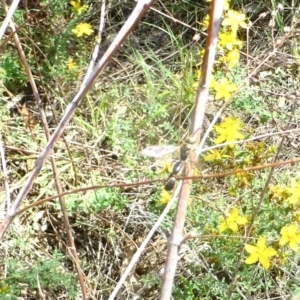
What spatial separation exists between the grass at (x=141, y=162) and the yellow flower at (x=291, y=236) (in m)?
0.09

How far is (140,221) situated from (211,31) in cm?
144

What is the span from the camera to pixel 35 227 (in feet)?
6.95

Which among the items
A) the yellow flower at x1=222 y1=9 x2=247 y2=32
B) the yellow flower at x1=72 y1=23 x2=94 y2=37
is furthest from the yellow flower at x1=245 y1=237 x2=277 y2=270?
the yellow flower at x1=72 y1=23 x2=94 y2=37

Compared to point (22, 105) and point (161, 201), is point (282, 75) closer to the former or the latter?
point (161, 201)

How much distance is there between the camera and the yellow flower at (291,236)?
1.65 meters

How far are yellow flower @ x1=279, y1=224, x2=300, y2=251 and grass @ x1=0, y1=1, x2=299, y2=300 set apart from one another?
9 centimetres

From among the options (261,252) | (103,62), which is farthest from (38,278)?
(103,62)

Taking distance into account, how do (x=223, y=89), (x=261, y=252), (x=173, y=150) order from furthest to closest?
(x=223, y=89)
(x=261, y=252)
(x=173, y=150)

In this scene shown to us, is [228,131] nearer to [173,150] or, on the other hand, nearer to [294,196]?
[294,196]

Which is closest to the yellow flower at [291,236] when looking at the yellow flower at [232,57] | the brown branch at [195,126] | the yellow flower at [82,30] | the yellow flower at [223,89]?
the yellow flower at [223,89]

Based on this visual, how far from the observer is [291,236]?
1.65 m

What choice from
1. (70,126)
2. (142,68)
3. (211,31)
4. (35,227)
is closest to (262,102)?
(142,68)

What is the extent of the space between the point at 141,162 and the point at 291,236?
0.69 metres

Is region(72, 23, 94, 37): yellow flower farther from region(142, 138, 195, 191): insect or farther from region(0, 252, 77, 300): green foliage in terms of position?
region(142, 138, 195, 191): insect
